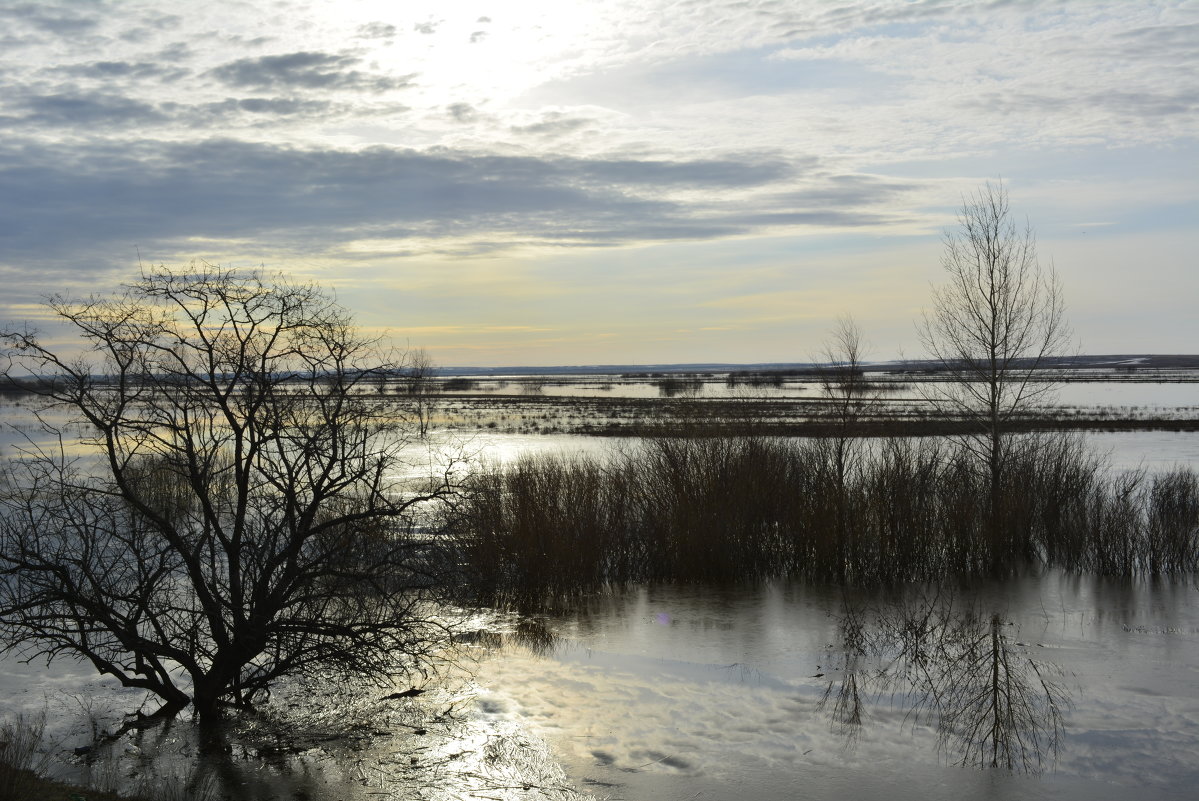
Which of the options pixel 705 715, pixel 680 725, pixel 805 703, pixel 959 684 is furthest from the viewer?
pixel 959 684

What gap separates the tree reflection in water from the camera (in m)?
9.77

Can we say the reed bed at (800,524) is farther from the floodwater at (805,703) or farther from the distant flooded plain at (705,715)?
the distant flooded plain at (705,715)

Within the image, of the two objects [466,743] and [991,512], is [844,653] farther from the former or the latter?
[991,512]

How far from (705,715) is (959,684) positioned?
11.3ft

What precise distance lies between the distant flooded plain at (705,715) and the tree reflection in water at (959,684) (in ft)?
0.16

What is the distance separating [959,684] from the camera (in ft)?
38.0

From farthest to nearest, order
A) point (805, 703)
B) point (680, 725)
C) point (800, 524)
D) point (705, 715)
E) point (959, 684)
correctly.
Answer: point (800, 524) → point (959, 684) → point (805, 703) → point (705, 715) → point (680, 725)

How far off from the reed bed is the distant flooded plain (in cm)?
248

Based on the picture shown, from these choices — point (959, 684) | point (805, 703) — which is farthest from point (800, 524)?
point (805, 703)

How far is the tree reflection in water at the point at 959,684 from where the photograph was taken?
385 inches

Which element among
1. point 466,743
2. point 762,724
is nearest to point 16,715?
point 466,743

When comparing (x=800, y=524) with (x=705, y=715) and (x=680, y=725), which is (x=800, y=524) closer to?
(x=705, y=715)

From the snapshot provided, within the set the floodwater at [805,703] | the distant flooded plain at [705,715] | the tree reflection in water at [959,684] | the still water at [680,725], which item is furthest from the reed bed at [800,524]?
the tree reflection in water at [959,684]

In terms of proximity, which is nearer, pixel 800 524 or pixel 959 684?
pixel 959 684
